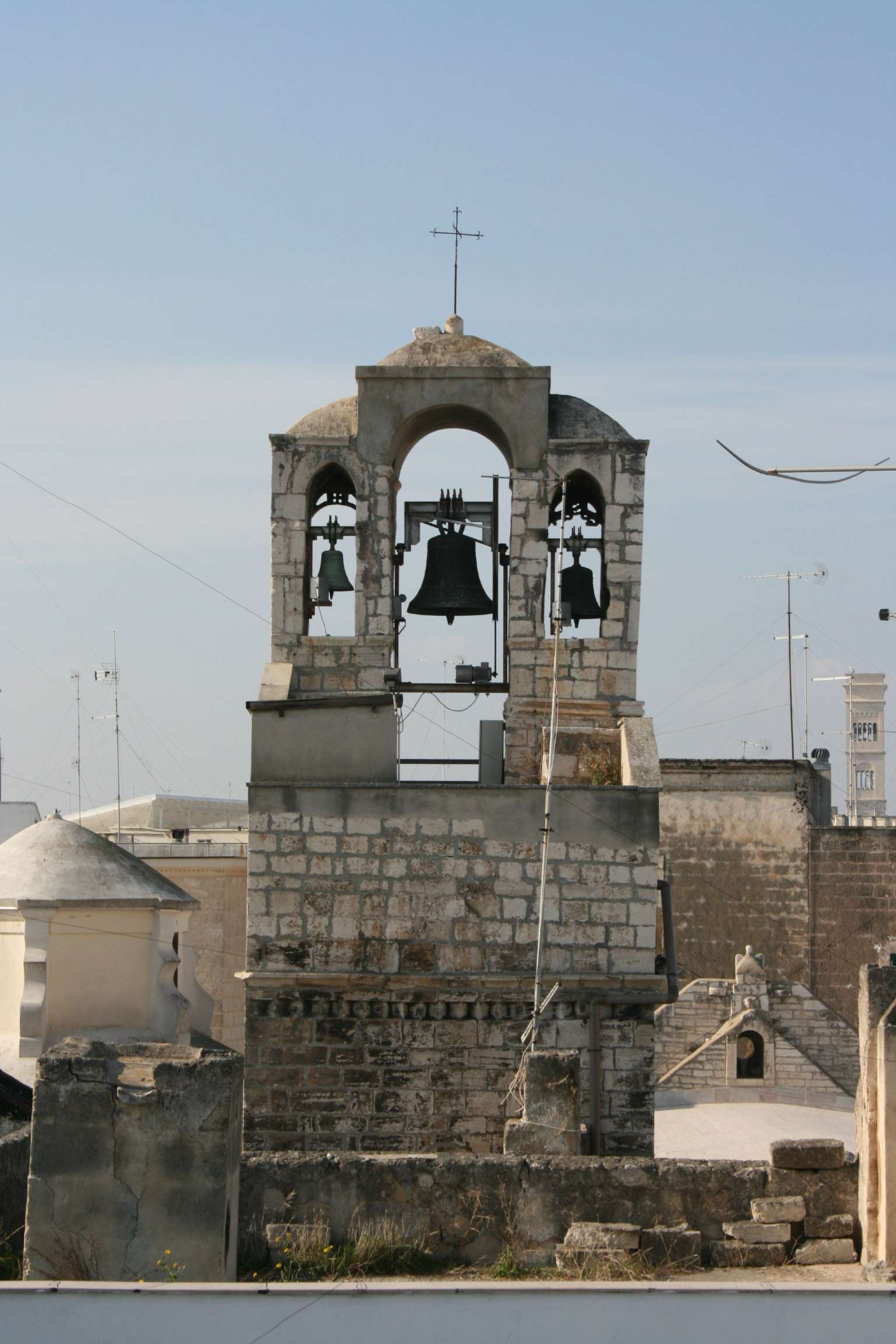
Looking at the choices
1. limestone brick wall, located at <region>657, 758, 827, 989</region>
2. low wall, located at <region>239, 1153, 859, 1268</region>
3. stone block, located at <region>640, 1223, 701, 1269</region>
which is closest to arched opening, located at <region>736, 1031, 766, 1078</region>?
limestone brick wall, located at <region>657, 758, 827, 989</region>

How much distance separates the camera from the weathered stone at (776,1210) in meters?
8.74

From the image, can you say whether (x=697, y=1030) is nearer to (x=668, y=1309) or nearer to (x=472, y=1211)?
(x=472, y=1211)

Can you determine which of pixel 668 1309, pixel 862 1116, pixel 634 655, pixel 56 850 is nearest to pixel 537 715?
pixel 634 655

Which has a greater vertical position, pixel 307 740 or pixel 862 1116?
pixel 307 740

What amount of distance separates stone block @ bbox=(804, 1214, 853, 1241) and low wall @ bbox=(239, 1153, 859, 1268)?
1.58 ft

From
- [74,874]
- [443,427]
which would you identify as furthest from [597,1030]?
[74,874]

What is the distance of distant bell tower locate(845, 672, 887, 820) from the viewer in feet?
257

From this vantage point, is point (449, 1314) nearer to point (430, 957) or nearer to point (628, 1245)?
point (628, 1245)

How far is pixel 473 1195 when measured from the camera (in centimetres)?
855

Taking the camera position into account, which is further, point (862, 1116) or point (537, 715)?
point (537, 715)

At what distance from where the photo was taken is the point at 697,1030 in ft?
84.7

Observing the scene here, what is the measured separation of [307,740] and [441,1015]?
203 cm

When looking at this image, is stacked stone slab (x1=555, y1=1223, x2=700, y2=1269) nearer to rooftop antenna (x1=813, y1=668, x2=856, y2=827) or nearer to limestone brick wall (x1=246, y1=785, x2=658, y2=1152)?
limestone brick wall (x1=246, y1=785, x2=658, y2=1152)

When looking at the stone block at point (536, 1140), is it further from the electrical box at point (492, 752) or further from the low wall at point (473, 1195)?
the electrical box at point (492, 752)
